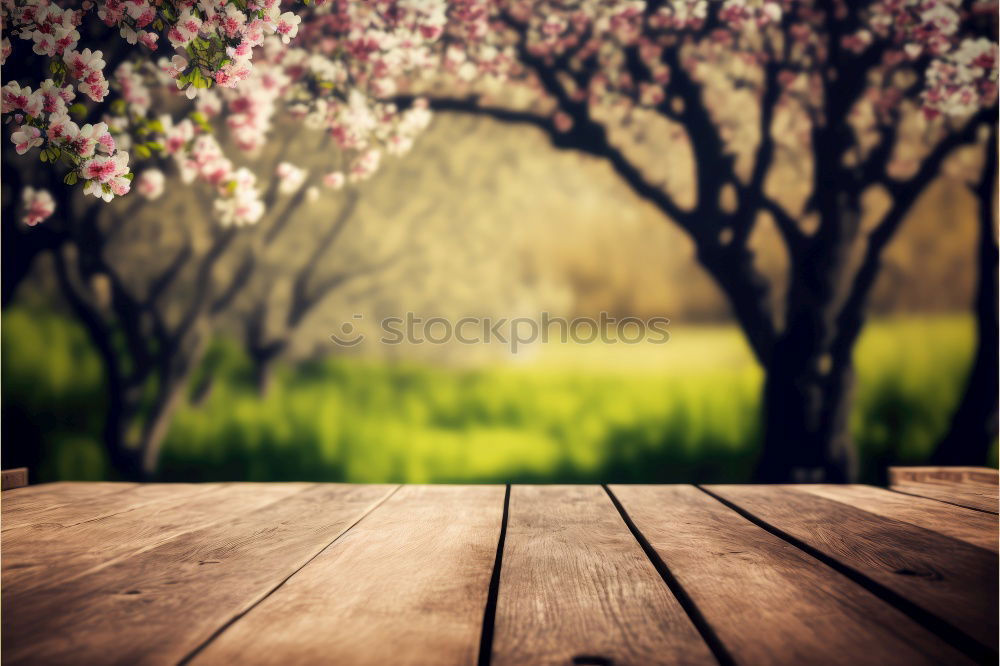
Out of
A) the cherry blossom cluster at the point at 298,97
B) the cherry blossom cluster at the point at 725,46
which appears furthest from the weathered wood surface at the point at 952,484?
the cherry blossom cluster at the point at 298,97

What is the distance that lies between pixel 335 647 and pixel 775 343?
1831 mm

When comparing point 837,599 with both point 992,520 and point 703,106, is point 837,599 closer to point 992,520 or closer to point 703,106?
point 992,520

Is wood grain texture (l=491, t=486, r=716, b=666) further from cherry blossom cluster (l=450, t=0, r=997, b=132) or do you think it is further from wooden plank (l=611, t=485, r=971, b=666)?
cherry blossom cluster (l=450, t=0, r=997, b=132)

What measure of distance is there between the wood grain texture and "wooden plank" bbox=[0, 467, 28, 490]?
1661mm

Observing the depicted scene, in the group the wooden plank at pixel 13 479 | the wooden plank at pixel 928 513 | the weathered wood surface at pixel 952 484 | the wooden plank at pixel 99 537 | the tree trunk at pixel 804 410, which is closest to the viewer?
the wooden plank at pixel 99 537

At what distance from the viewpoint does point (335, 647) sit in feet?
2.32

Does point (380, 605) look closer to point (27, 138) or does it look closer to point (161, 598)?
point (161, 598)

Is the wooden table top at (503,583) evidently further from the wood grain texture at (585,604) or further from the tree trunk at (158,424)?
the tree trunk at (158,424)

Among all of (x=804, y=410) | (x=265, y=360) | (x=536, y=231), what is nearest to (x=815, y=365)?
(x=804, y=410)

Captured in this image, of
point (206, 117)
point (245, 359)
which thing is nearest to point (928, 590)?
point (245, 359)

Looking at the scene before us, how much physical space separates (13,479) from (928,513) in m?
2.56

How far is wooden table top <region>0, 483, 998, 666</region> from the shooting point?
2.31ft

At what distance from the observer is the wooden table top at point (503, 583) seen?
71 centimetres

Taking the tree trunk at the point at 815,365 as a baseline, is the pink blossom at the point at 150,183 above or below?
above
